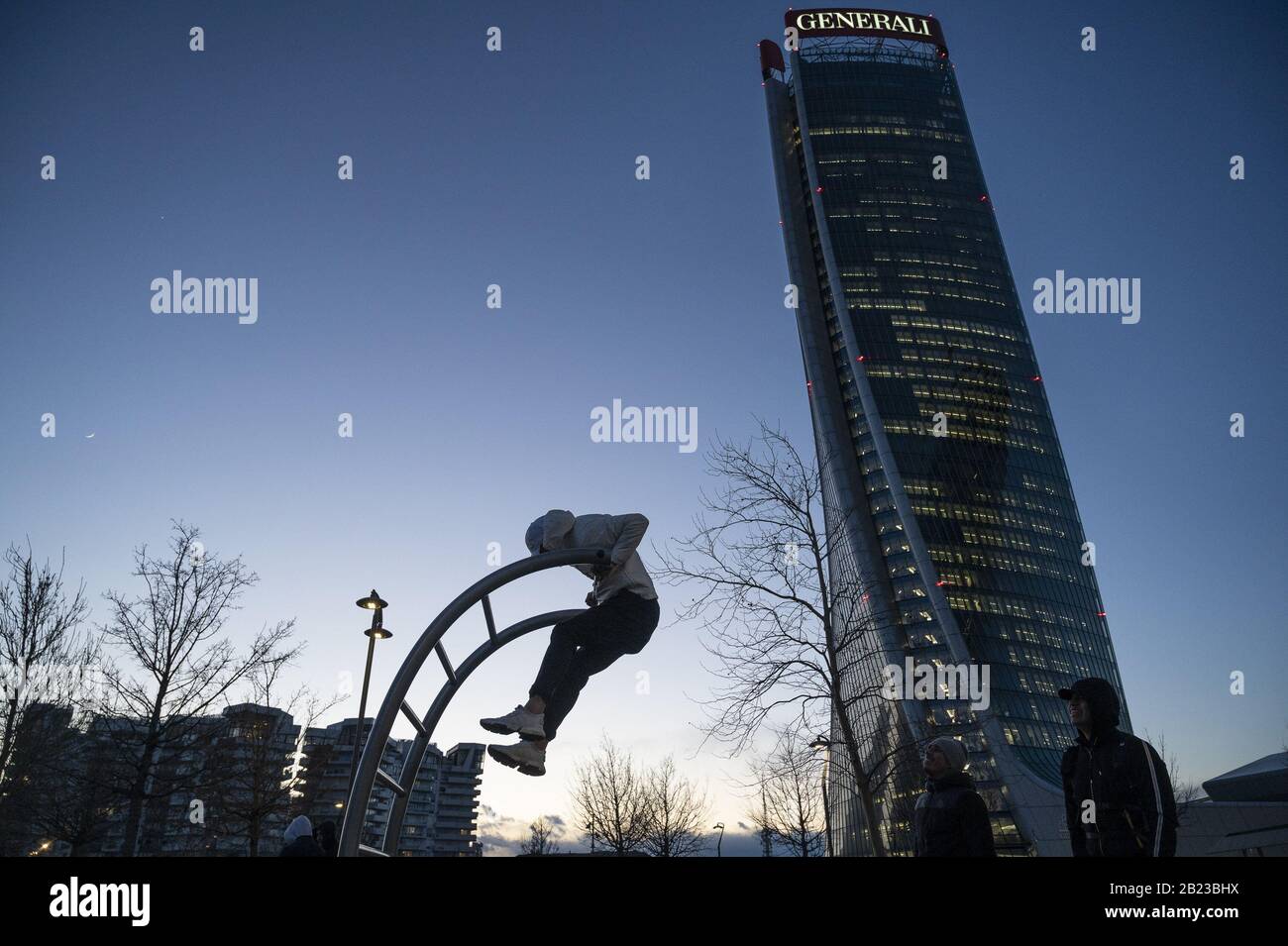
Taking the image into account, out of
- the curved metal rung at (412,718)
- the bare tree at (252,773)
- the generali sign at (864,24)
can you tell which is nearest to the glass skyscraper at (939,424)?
the generali sign at (864,24)

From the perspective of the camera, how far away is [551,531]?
4.41 m

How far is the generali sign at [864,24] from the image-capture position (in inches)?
4050

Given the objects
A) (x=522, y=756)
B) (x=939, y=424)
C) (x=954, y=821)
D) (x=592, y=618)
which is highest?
(x=939, y=424)

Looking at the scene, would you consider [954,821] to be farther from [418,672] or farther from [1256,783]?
[1256,783]

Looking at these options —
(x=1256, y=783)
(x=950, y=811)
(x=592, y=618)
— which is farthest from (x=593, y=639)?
(x=1256, y=783)

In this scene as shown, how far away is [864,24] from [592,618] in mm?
121116

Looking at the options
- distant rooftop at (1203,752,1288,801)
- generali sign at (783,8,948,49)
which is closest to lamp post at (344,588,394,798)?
distant rooftop at (1203,752,1288,801)

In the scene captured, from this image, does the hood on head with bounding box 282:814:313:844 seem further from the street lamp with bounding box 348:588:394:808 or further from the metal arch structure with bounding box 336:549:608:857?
the street lamp with bounding box 348:588:394:808

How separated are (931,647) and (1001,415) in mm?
28267

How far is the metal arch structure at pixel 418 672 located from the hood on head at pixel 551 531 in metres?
0.08

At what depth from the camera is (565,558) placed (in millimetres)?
4328

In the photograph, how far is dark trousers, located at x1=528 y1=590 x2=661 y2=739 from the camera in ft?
14.2

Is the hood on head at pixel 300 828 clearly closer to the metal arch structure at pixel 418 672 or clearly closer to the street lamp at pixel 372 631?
the metal arch structure at pixel 418 672
